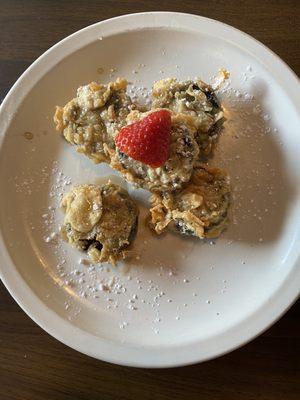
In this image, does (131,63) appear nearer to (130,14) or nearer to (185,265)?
(130,14)

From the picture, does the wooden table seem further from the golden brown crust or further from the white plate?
the golden brown crust

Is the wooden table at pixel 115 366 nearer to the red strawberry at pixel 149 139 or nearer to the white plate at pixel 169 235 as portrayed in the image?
the white plate at pixel 169 235

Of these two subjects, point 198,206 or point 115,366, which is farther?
point 115,366

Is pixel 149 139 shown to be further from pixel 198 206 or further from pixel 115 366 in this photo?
pixel 115 366

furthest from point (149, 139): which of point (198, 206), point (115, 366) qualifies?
point (115, 366)

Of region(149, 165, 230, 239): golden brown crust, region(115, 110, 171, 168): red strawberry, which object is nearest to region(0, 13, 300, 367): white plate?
region(149, 165, 230, 239): golden brown crust

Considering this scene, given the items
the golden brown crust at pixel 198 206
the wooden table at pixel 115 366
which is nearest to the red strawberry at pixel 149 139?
the golden brown crust at pixel 198 206

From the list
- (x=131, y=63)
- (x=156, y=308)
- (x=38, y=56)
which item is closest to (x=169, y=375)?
(x=156, y=308)
